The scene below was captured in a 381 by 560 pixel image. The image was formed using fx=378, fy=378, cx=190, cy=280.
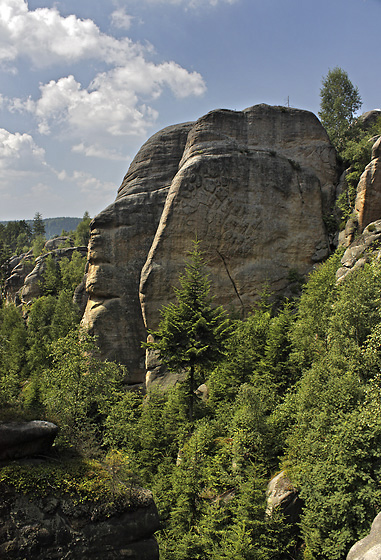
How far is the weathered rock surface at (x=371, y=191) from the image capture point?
28047mm

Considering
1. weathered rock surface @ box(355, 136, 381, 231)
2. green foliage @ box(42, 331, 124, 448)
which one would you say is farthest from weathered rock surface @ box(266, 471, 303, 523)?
weathered rock surface @ box(355, 136, 381, 231)

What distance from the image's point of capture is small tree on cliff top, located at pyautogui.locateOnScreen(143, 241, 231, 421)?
68.9 ft

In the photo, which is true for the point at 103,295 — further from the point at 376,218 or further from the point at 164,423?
the point at 376,218

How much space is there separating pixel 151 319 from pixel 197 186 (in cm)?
1206

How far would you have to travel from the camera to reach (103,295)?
35312mm

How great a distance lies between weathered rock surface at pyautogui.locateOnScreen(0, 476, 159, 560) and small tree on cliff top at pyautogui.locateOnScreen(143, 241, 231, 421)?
33.7 ft

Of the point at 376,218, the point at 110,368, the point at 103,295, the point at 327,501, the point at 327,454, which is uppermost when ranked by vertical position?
the point at 376,218

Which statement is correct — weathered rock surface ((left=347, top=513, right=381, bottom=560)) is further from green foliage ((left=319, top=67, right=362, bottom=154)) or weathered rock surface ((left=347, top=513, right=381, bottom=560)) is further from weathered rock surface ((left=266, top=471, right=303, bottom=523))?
green foliage ((left=319, top=67, right=362, bottom=154))

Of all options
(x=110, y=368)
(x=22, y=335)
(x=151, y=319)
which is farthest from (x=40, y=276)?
(x=110, y=368)

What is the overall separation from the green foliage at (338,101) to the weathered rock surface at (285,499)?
4384 centimetres

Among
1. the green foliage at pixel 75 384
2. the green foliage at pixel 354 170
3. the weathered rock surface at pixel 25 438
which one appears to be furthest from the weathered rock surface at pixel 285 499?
the green foliage at pixel 354 170

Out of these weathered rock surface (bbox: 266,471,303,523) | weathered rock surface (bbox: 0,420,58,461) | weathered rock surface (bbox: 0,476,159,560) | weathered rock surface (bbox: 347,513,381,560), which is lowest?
weathered rock surface (bbox: 266,471,303,523)

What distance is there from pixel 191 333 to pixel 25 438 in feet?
36.6

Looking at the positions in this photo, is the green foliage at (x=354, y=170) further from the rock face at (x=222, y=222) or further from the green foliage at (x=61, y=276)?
the green foliage at (x=61, y=276)
